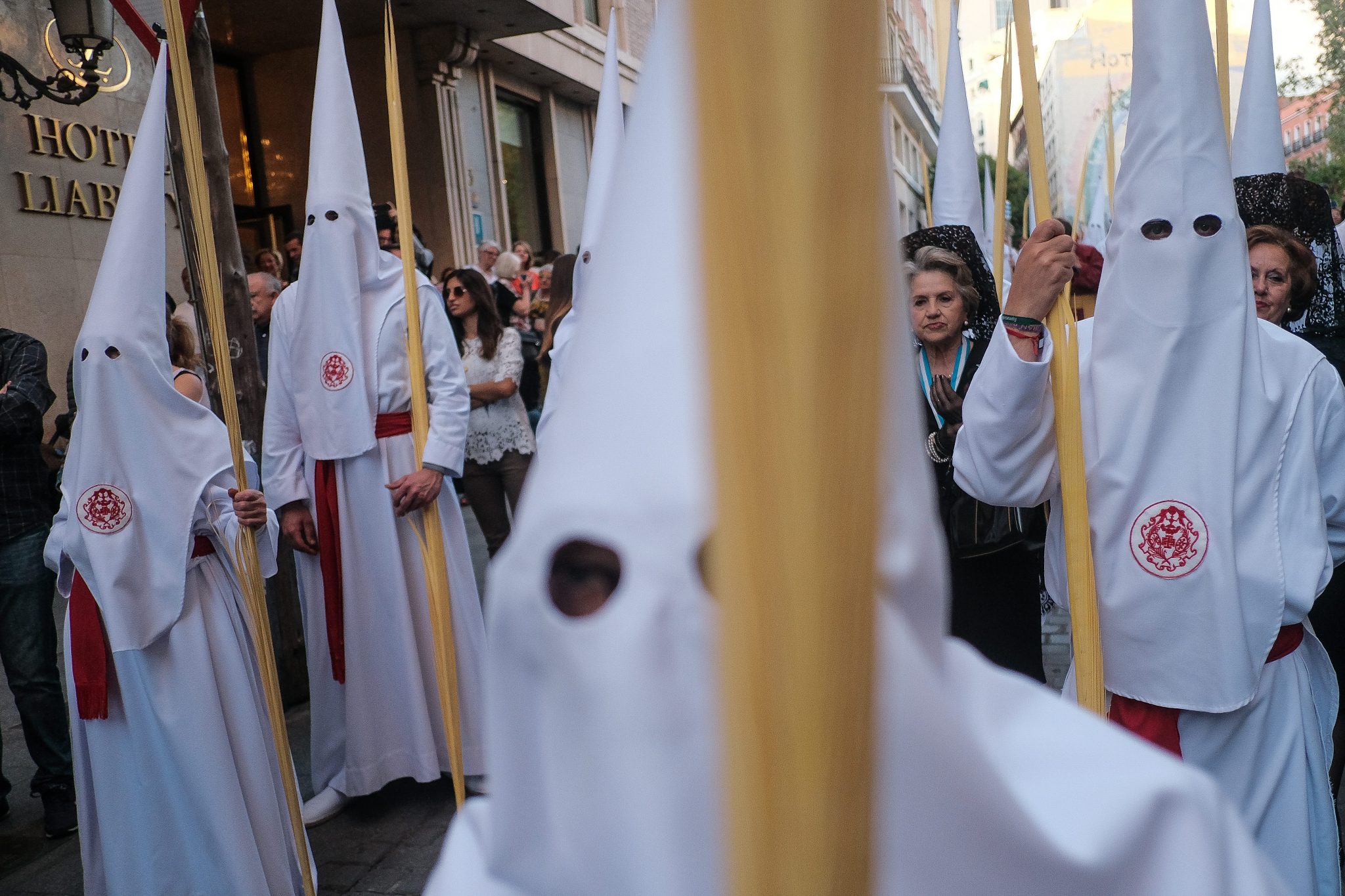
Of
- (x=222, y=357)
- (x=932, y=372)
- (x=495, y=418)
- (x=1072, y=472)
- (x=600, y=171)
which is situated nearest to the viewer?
(x=1072, y=472)

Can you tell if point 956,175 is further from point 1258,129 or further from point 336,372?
point 336,372

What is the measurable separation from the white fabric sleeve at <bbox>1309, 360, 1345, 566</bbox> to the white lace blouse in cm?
383

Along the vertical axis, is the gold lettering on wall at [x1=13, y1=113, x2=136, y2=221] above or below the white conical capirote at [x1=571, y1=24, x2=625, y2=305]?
above

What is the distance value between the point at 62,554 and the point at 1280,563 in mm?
2993

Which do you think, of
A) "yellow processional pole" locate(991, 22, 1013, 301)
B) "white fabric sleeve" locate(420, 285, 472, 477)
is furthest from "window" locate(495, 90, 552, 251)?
"yellow processional pole" locate(991, 22, 1013, 301)

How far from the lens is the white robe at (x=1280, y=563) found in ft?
6.59

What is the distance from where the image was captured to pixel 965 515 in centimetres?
296

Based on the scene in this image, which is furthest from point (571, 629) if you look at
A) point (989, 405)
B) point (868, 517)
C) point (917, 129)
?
point (917, 129)

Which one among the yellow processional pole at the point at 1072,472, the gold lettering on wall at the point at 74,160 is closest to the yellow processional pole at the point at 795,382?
the yellow processional pole at the point at 1072,472

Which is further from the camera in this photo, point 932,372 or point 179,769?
point 932,372

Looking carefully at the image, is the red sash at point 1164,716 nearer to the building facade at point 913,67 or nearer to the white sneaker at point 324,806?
the building facade at point 913,67

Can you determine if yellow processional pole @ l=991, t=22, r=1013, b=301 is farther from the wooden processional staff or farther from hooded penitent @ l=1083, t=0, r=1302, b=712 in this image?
hooded penitent @ l=1083, t=0, r=1302, b=712

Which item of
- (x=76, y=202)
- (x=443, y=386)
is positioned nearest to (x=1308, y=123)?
(x=76, y=202)

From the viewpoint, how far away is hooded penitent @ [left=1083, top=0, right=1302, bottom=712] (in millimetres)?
1949
